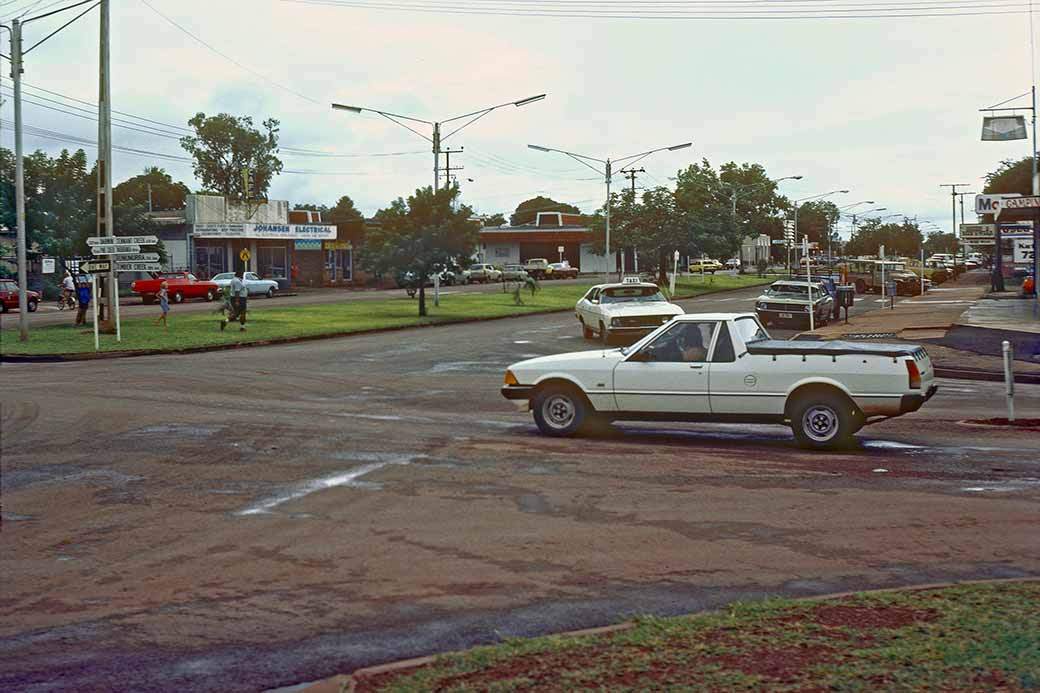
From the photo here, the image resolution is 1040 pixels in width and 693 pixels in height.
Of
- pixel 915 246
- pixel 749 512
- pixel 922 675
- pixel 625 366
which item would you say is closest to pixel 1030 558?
pixel 749 512

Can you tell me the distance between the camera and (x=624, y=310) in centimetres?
3070

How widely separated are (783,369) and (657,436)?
1.98m

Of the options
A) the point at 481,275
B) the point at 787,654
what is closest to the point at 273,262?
the point at 481,275

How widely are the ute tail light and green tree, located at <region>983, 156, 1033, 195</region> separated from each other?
8350 cm

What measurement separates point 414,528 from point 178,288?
179 feet

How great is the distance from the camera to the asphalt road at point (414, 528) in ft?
22.0

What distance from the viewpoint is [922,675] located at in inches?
214

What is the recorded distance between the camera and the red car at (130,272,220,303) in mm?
59969

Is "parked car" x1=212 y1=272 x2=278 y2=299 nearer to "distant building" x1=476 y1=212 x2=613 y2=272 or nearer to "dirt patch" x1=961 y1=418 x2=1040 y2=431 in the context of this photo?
"distant building" x1=476 y1=212 x2=613 y2=272

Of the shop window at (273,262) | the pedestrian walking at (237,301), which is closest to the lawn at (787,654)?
the pedestrian walking at (237,301)

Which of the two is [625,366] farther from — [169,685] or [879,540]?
[169,685]

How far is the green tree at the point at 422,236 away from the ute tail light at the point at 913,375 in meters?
31.8

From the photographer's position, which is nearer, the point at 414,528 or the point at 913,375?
the point at 414,528

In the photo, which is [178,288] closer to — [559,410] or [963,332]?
[963,332]
